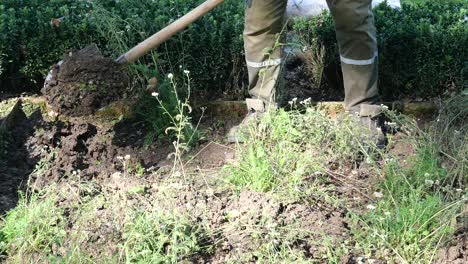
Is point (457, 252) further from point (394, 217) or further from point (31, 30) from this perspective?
point (31, 30)

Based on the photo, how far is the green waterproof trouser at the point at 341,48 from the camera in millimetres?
4242

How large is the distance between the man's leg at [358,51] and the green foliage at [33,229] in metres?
1.93

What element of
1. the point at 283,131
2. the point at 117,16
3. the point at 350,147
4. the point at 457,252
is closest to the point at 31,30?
the point at 117,16

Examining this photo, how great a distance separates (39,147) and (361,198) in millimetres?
1955

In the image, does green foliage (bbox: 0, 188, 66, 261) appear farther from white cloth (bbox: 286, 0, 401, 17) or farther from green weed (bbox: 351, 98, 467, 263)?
white cloth (bbox: 286, 0, 401, 17)

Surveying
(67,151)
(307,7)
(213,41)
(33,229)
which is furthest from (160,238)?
(307,7)

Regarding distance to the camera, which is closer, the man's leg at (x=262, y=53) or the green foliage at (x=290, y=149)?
the green foliage at (x=290, y=149)

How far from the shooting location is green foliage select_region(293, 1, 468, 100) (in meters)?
4.95

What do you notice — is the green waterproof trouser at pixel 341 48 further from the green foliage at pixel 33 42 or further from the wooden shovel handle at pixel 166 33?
the green foliage at pixel 33 42

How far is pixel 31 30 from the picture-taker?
530 centimetres

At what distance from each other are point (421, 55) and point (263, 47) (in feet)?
3.83

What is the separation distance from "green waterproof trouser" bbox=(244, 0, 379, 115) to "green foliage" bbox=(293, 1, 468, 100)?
0.56 meters

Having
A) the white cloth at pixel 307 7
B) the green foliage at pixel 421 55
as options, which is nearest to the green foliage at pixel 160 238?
the green foliage at pixel 421 55

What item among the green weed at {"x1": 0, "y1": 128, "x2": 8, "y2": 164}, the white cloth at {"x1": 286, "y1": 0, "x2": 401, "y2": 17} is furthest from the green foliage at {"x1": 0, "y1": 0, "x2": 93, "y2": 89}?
the white cloth at {"x1": 286, "y1": 0, "x2": 401, "y2": 17}
